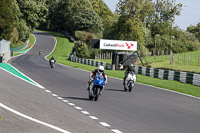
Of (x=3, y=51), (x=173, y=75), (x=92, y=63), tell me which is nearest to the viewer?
(x=173, y=75)

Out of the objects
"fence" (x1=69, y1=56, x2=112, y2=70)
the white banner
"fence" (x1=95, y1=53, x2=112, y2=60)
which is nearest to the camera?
"fence" (x1=69, y1=56, x2=112, y2=70)

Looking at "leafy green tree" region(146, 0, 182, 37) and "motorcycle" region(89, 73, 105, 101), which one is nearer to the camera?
"motorcycle" region(89, 73, 105, 101)

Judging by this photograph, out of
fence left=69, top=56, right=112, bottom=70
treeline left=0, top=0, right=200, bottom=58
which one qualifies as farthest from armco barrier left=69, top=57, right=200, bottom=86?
treeline left=0, top=0, right=200, bottom=58

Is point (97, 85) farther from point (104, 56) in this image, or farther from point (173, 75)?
point (104, 56)

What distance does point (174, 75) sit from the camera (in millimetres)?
34062

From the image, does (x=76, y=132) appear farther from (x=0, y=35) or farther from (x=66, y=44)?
(x=66, y=44)

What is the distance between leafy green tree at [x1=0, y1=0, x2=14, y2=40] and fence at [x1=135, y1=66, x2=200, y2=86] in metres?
39.3

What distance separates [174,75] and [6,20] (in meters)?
49.4

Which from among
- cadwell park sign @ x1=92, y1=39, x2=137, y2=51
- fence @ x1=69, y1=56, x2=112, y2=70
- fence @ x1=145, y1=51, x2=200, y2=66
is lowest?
fence @ x1=69, y1=56, x2=112, y2=70

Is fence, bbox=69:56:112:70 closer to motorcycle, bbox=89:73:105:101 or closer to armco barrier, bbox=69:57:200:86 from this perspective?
armco barrier, bbox=69:57:200:86

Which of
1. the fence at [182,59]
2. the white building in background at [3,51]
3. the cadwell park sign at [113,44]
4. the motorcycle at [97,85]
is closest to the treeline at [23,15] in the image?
the white building in background at [3,51]

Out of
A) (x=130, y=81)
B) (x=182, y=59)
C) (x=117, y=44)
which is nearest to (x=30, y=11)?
(x=182, y=59)

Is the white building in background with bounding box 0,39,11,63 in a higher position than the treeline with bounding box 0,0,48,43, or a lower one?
lower

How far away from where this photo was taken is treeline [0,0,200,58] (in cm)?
8394
